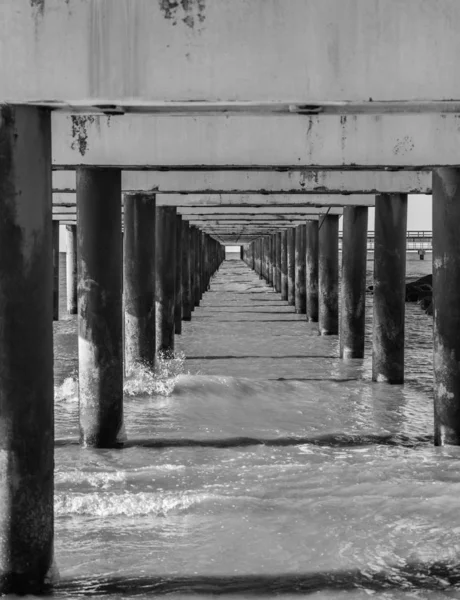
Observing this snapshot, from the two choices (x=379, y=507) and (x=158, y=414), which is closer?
(x=379, y=507)

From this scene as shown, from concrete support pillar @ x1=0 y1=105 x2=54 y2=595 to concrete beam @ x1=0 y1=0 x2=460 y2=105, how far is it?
0.27m

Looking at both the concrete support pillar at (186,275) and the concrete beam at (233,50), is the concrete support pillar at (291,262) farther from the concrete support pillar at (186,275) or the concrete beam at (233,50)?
the concrete beam at (233,50)

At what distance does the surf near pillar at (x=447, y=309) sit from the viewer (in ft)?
24.0

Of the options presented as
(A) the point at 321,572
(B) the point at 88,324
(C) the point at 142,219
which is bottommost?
(A) the point at 321,572

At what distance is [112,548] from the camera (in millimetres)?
5059

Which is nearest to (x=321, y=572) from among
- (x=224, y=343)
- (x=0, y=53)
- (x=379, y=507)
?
(x=379, y=507)

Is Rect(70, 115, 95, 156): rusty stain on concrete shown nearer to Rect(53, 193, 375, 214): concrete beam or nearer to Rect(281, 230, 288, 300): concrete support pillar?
Rect(53, 193, 375, 214): concrete beam

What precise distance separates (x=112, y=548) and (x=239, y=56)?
9.69 ft

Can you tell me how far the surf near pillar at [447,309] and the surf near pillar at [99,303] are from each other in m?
2.83

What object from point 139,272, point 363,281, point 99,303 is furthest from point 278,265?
point 99,303

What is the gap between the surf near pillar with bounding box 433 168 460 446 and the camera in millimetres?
7324

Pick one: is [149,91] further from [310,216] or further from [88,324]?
[310,216]

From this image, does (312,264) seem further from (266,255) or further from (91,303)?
(266,255)

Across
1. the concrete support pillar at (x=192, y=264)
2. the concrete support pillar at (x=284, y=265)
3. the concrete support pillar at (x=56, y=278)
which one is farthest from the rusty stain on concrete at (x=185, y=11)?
the concrete support pillar at (x=284, y=265)
